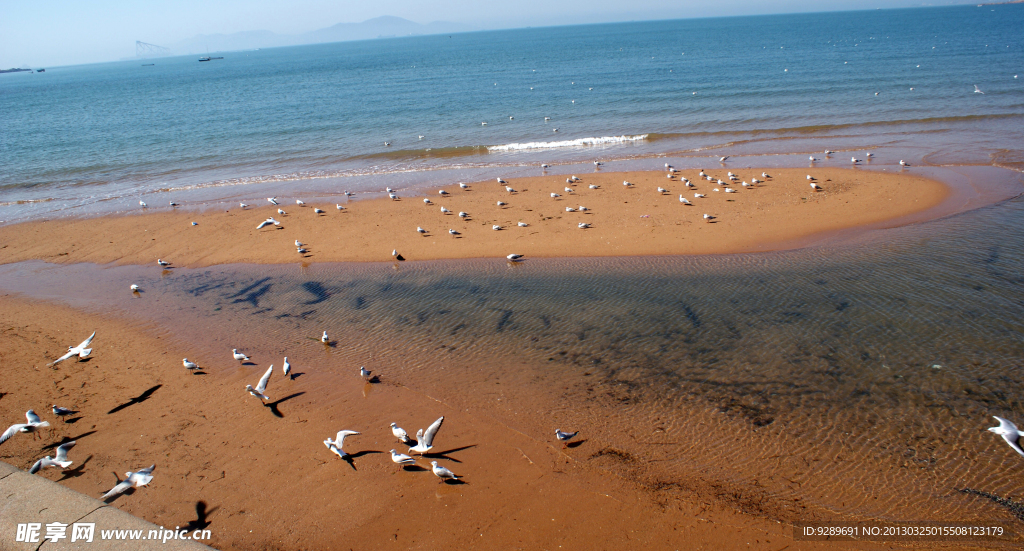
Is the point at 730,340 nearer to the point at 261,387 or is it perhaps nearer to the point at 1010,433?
the point at 1010,433

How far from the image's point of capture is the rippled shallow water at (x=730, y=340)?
6.93m

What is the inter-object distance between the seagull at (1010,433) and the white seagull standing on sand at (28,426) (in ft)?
45.2

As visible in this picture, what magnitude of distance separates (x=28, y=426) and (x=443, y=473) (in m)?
6.63

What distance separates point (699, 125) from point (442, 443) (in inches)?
1145

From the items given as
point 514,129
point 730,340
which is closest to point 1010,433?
point 730,340

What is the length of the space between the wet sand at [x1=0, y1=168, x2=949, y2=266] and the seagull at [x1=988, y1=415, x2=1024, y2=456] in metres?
7.27

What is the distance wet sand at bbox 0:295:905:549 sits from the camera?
6199 millimetres

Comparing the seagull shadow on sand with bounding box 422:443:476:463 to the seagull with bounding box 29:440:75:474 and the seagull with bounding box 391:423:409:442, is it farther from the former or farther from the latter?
the seagull with bounding box 29:440:75:474

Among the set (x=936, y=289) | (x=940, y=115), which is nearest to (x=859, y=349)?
(x=936, y=289)

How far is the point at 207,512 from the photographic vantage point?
6.65 metres

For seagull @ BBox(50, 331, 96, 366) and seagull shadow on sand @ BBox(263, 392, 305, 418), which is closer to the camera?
seagull shadow on sand @ BBox(263, 392, 305, 418)

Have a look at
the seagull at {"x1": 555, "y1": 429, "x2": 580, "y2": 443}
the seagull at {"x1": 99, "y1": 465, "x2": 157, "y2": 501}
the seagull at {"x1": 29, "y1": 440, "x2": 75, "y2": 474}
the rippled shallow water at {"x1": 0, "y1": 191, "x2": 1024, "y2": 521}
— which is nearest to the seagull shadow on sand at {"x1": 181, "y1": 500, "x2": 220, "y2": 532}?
the seagull at {"x1": 99, "y1": 465, "x2": 157, "y2": 501}

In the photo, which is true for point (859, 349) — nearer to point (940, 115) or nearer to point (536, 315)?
point (536, 315)

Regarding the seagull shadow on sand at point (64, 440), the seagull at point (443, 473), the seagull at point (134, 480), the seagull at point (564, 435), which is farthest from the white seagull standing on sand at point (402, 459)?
the seagull shadow on sand at point (64, 440)
